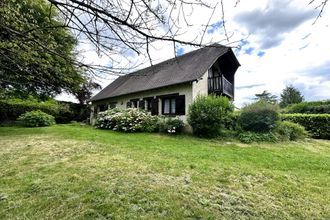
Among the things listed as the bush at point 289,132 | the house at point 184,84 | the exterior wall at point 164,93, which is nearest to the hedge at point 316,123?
the bush at point 289,132

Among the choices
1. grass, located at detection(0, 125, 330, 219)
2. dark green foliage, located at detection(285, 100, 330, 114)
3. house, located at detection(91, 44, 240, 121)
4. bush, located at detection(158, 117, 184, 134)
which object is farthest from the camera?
dark green foliage, located at detection(285, 100, 330, 114)

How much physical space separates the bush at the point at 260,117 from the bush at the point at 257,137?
1.69 ft

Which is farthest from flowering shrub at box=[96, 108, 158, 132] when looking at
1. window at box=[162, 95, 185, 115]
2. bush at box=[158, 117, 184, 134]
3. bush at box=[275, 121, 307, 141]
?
bush at box=[275, 121, 307, 141]

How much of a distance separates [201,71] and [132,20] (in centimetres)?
1127

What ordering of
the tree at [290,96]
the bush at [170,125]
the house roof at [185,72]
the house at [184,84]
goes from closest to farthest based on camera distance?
the bush at [170,125], the house roof at [185,72], the house at [184,84], the tree at [290,96]

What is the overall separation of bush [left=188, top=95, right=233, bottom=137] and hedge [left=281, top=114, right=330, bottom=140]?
498cm

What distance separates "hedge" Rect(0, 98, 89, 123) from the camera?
17984 mm

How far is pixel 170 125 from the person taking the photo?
41.4 feet

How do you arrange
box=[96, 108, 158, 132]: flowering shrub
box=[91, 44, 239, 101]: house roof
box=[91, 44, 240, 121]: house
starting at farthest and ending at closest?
box=[91, 44, 240, 121]: house → box=[91, 44, 239, 101]: house roof → box=[96, 108, 158, 132]: flowering shrub

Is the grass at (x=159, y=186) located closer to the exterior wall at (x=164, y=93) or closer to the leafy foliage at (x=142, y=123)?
the leafy foliage at (x=142, y=123)

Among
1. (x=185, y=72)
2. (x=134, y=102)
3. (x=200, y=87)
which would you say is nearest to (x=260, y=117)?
(x=200, y=87)

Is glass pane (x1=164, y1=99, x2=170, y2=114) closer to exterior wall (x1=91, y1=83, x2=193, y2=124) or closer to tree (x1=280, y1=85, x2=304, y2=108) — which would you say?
exterior wall (x1=91, y1=83, x2=193, y2=124)

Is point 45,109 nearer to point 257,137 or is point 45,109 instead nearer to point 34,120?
point 34,120

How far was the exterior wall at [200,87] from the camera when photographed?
13.2m
